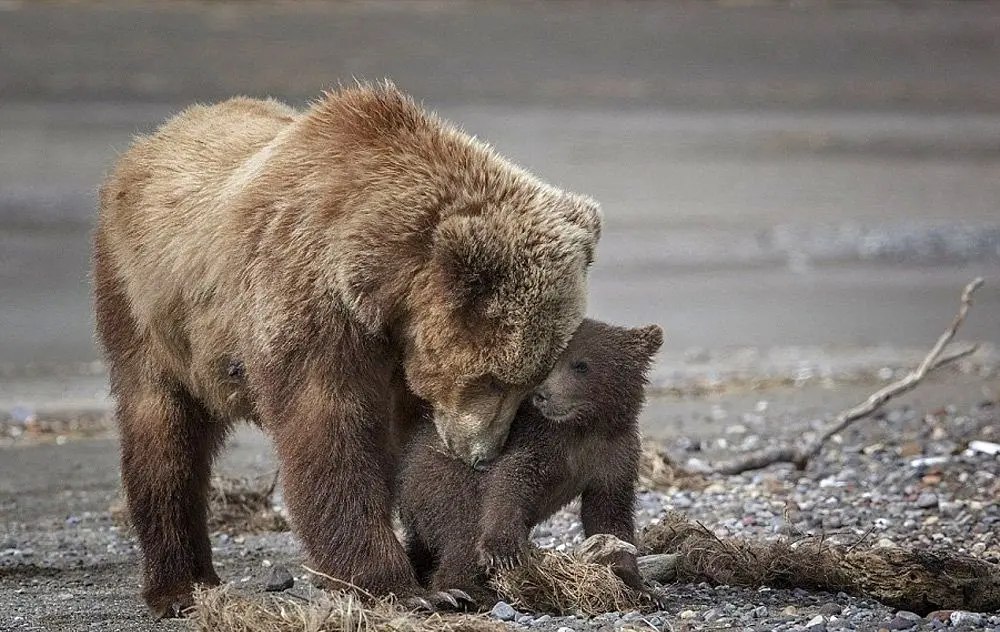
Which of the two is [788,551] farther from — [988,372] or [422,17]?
[422,17]

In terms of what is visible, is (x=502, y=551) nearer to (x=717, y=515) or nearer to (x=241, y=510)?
(x=717, y=515)

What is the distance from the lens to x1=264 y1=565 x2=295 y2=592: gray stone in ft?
25.1

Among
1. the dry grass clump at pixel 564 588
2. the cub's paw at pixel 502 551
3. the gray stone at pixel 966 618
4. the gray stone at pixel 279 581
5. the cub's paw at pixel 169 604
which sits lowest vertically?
the cub's paw at pixel 169 604

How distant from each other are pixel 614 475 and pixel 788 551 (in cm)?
81

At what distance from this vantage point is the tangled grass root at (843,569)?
6652mm

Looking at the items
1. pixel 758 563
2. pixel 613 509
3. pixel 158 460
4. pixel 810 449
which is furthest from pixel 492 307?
pixel 810 449

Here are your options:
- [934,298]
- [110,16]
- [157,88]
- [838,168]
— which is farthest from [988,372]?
[110,16]

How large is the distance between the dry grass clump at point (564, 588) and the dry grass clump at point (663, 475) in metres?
2.81

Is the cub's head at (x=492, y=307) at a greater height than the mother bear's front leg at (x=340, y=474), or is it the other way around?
the cub's head at (x=492, y=307)

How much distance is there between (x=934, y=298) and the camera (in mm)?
17672

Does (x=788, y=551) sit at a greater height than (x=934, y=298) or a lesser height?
lesser

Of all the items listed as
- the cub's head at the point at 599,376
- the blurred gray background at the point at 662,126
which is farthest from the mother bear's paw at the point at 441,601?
the blurred gray background at the point at 662,126

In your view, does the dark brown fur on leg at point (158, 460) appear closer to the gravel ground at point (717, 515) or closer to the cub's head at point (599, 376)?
the gravel ground at point (717, 515)

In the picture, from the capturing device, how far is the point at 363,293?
639 cm
